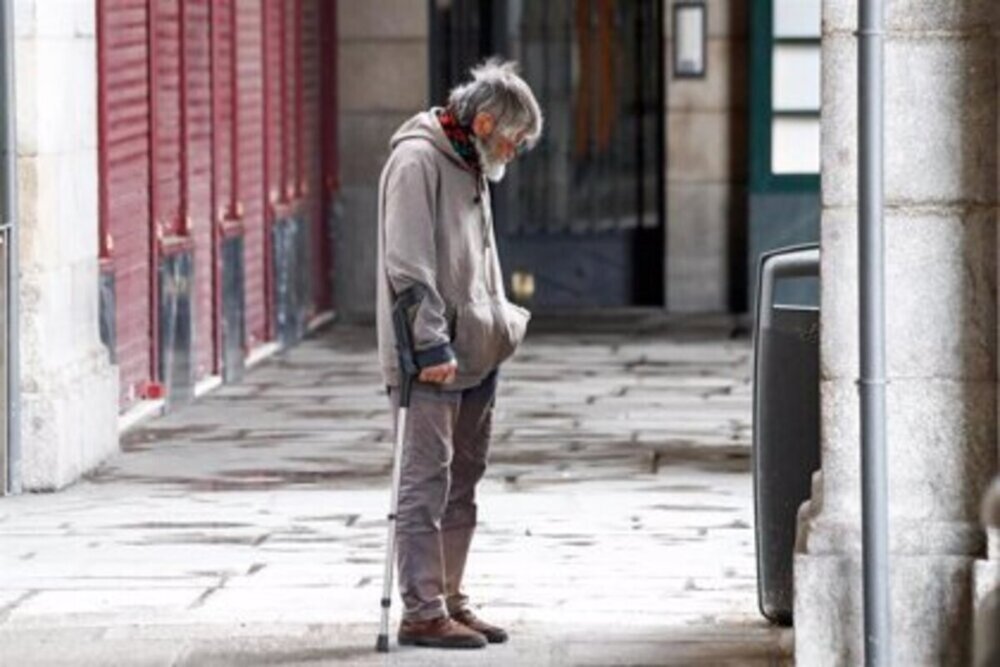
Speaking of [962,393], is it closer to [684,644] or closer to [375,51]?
[684,644]

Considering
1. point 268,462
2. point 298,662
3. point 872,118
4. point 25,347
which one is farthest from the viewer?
point 268,462

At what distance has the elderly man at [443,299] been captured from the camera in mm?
10523

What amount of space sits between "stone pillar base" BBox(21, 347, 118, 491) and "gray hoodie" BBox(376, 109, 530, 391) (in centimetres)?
462

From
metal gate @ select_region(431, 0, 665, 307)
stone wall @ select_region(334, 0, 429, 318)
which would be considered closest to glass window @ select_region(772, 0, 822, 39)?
metal gate @ select_region(431, 0, 665, 307)

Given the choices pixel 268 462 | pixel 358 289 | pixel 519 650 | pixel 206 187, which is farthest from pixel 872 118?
pixel 358 289

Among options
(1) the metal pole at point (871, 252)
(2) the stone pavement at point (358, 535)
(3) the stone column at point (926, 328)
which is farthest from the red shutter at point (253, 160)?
(1) the metal pole at point (871, 252)

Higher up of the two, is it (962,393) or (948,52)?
(948,52)

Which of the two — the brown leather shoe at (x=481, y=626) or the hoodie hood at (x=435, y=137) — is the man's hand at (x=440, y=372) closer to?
the hoodie hood at (x=435, y=137)

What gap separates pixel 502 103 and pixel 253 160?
465 inches

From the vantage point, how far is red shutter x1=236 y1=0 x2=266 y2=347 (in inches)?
853

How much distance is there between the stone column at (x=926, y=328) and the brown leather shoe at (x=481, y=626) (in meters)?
1.35

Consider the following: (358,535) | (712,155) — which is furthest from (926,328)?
(712,155)

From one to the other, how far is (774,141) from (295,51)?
149 inches

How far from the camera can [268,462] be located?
54.7 feet
